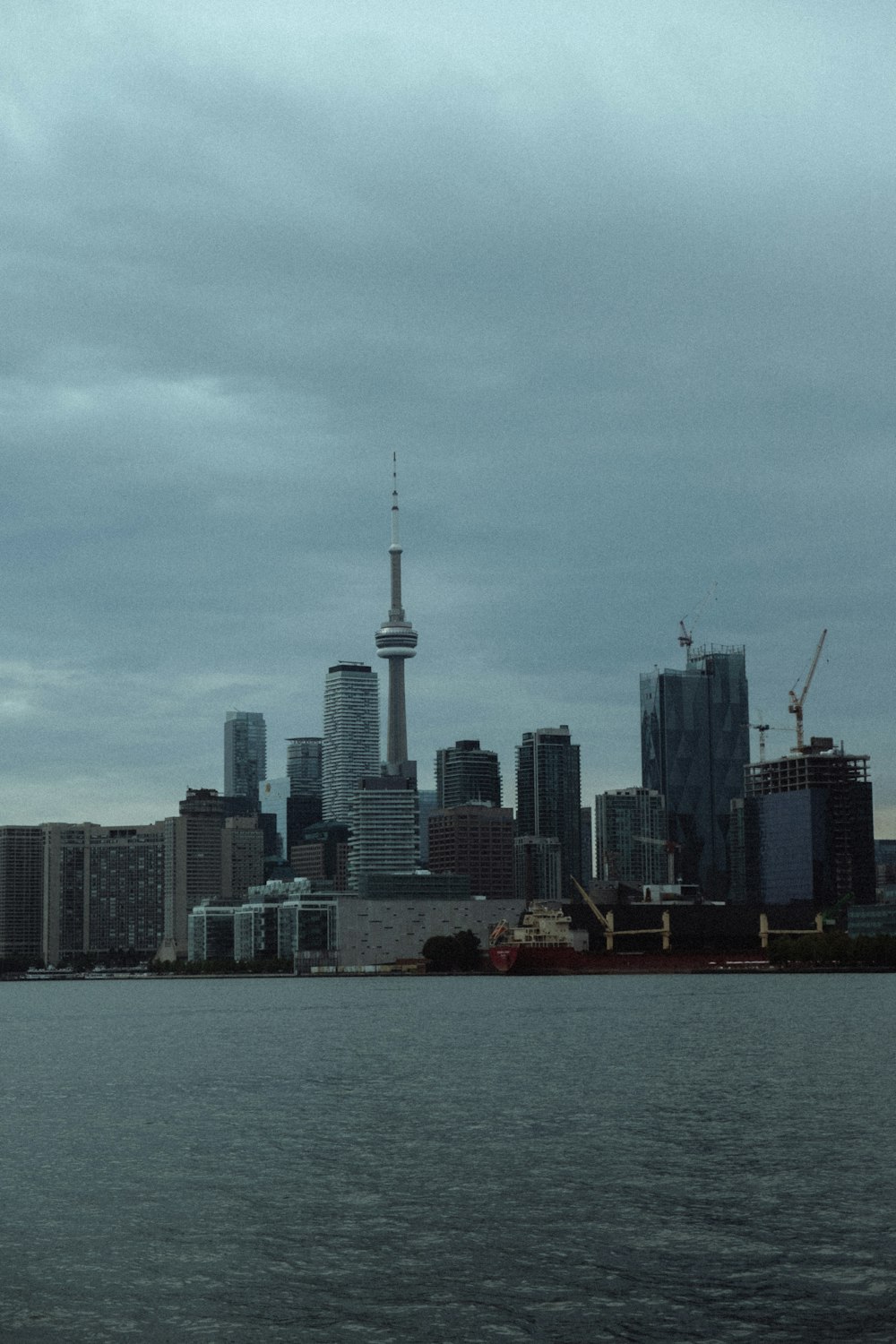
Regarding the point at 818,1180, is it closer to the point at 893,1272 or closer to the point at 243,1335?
the point at 893,1272

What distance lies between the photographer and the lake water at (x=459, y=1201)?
127 feet

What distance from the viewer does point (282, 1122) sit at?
7506 cm

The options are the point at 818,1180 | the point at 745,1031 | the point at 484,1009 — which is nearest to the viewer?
the point at 818,1180

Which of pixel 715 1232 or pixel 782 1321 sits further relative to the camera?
pixel 715 1232

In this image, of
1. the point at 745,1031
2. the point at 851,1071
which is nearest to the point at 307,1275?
the point at 851,1071

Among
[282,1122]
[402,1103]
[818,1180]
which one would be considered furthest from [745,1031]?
[818,1180]

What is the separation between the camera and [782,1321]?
1471 inches

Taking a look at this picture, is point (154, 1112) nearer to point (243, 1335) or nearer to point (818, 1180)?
point (818, 1180)

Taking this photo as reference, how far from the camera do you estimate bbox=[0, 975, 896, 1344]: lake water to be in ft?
127

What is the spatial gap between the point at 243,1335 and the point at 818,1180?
25.2 m

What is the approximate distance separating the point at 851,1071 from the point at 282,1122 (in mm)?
35658

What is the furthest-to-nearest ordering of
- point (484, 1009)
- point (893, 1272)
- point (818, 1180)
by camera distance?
point (484, 1009)
point (818, 1180)
point (893, 1272)

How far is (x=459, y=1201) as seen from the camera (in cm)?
5325

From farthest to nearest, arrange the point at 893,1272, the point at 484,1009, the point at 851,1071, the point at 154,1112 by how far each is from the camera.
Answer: the point at 484,1009 < the point at 851,1071 < the point at 154,1112 < the point at 893,1272
